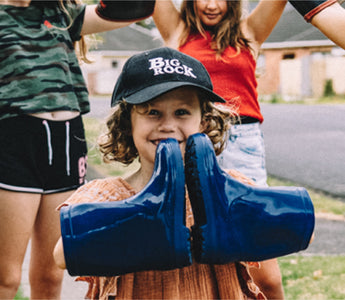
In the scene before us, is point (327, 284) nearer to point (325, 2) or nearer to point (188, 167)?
point (325, 2)

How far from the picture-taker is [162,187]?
1.24 metres

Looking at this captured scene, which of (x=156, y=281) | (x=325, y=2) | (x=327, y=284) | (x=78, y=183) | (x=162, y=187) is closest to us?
(x=162, y=187)

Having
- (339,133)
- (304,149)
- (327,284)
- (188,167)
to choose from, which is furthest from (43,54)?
(339,133)

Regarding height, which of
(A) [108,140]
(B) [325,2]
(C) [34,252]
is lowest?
(C) [34,252]

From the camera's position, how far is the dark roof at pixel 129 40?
31.3 metres

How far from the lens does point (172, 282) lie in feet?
4.77

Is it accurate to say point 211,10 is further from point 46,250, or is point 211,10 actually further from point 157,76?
point 46,250

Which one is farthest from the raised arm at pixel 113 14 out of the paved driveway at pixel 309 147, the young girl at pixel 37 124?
the paved driveway at pixel 309 147

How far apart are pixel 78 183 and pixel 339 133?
9.97 meters

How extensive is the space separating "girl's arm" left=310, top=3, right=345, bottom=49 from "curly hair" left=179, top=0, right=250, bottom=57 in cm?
65

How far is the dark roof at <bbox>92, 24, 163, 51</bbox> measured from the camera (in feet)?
103

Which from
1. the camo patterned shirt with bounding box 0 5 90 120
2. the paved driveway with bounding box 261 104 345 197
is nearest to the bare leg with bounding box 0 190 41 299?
the camo patterned shirt with bounding box 0 5 90 120

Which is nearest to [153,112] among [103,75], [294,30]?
[294,30]

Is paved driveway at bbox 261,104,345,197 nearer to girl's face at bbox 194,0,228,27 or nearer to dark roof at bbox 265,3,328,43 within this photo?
girl's face at bbox 194,0,228,27
